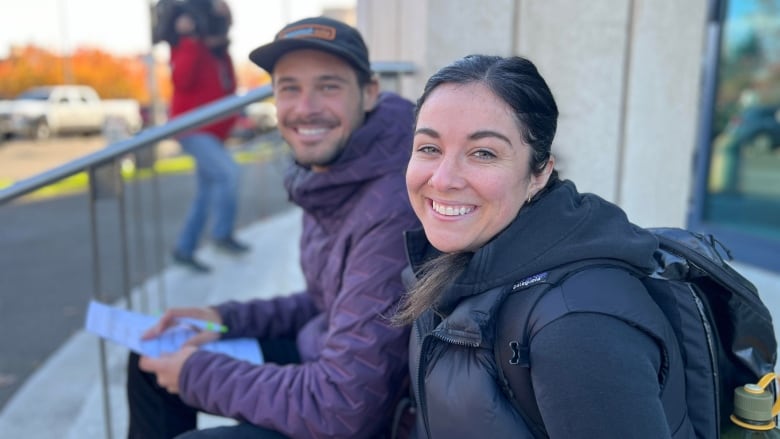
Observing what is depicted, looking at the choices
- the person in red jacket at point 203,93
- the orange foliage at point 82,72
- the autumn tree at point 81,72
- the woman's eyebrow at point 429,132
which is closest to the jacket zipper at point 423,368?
the woman's eyebrow at point 429,132

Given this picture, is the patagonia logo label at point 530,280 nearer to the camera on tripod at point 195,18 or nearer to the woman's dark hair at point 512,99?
the woman's dark hair at point 512,99

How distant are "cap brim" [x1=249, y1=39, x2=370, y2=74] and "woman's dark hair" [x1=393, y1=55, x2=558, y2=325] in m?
0.56

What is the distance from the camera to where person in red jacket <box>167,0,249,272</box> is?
472cm

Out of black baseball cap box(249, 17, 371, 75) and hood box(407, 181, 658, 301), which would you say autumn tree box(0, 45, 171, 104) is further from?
hood box(407, 181, 658, 301)

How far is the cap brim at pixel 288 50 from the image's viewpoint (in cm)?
180

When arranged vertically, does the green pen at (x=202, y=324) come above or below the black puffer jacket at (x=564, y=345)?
below

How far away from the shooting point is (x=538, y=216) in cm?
121

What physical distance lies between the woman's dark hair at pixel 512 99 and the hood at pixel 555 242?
6cm

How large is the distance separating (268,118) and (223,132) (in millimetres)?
25054

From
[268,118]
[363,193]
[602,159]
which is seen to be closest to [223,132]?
[602,159]

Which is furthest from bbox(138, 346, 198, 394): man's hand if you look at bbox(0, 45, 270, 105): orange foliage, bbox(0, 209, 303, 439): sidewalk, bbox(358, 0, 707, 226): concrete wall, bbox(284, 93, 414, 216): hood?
bbox(0, 45, 270, 105): orange foliage

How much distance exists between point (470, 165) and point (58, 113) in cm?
2626

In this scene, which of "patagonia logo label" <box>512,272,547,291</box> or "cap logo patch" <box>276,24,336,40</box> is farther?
"cap logo patch" <box>276,24,336,40</box>

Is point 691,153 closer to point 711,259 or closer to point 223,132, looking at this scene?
point 711,259
